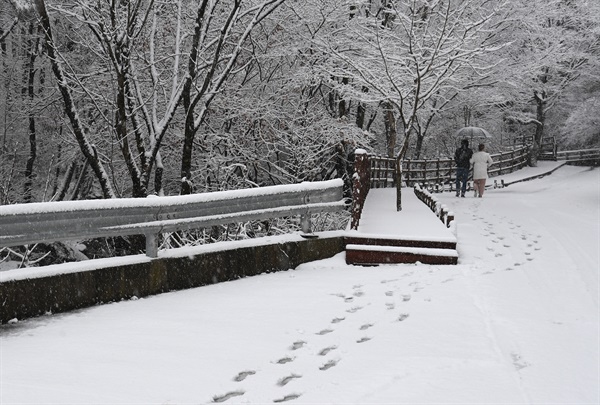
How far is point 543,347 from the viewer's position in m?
4.81

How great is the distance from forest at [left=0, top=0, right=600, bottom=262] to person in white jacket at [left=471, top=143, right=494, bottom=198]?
10.3 ft

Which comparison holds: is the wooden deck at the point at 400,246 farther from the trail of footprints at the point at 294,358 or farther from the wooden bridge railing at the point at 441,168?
the wooden bridge railing at the point at 441,168

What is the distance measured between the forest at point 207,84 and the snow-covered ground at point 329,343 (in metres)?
5.61

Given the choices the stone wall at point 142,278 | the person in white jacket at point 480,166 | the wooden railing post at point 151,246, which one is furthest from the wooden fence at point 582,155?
the wooden railing post at point 151,246

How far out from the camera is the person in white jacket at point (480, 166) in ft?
65.6

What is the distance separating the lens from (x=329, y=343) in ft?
15.7

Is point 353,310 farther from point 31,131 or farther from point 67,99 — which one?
point 31,131

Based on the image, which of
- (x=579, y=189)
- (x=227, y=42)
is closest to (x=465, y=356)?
(x=227, y=42)

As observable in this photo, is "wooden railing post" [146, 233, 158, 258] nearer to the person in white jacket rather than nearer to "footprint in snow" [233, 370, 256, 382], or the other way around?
"footprint in snow" [233, 370, 256, 382]

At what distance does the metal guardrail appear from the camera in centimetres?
487

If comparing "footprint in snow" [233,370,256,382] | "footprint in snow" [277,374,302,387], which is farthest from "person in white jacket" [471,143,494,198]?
"footprint in snow" [233,370,256,382]

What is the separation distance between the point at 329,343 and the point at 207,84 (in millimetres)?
7631

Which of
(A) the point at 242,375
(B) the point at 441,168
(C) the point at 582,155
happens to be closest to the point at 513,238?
(A) the point at 242,375

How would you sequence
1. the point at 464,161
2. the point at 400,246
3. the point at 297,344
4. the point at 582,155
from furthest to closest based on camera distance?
1. the point at 582,155
2. the point at 464,161
3. the point at 400,246
4. the point at 297,344
